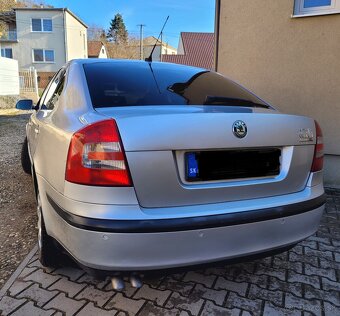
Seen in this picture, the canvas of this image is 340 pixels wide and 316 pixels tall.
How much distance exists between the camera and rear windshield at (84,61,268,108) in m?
2.33

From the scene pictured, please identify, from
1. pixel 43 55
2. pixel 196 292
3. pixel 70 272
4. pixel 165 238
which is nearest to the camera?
pixel 165 238

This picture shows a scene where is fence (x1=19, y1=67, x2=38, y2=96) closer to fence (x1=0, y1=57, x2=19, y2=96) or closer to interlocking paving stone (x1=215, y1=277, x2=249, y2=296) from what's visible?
fence (x1=0, y1=57, x2=19, y2=96)

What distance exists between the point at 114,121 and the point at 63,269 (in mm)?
1432

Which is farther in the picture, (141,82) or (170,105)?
(141,82)

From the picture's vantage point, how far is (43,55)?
37.9m

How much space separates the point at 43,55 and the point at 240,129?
39.8 m

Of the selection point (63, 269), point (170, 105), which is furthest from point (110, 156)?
point (63, 269)

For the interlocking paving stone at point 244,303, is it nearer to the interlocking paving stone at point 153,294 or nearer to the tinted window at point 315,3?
the interlocking paving stone at point 153,294

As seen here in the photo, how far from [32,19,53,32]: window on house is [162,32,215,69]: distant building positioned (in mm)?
15824

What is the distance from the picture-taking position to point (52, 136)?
229cm

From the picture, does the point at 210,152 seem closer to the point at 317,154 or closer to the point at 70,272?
the point at 317,154

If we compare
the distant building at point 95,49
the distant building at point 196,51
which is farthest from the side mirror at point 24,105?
the distant building at point 95,49

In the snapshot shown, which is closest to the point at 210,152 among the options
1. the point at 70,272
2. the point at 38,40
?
the point at 70,272

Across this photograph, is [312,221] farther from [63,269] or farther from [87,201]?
[63,269]
